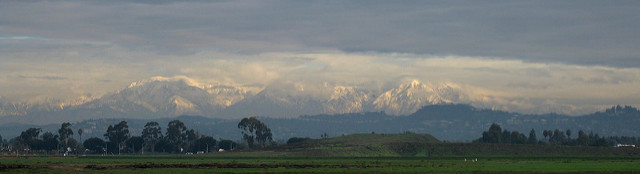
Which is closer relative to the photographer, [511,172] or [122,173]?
[122,173]

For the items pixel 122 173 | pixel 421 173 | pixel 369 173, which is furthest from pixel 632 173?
pixel 122 173

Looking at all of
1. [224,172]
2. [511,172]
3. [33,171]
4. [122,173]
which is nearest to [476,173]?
[511,172]

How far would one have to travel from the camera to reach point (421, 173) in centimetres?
11075

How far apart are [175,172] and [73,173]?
44.0ft

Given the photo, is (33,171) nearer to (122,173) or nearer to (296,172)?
(122,173)

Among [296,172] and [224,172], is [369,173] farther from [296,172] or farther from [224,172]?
[224,172]

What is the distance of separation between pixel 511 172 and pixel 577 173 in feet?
30.3

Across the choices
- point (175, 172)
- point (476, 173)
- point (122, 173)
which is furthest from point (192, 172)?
point (476, 173)

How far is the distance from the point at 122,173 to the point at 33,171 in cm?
1237

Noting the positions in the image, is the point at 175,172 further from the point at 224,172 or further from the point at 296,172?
the point at 296,172

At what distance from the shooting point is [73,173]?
107 m

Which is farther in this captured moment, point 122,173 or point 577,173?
point 577,173

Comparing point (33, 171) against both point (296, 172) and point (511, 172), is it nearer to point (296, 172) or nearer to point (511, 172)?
point (296, 172)

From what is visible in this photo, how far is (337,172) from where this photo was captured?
4417 inches
